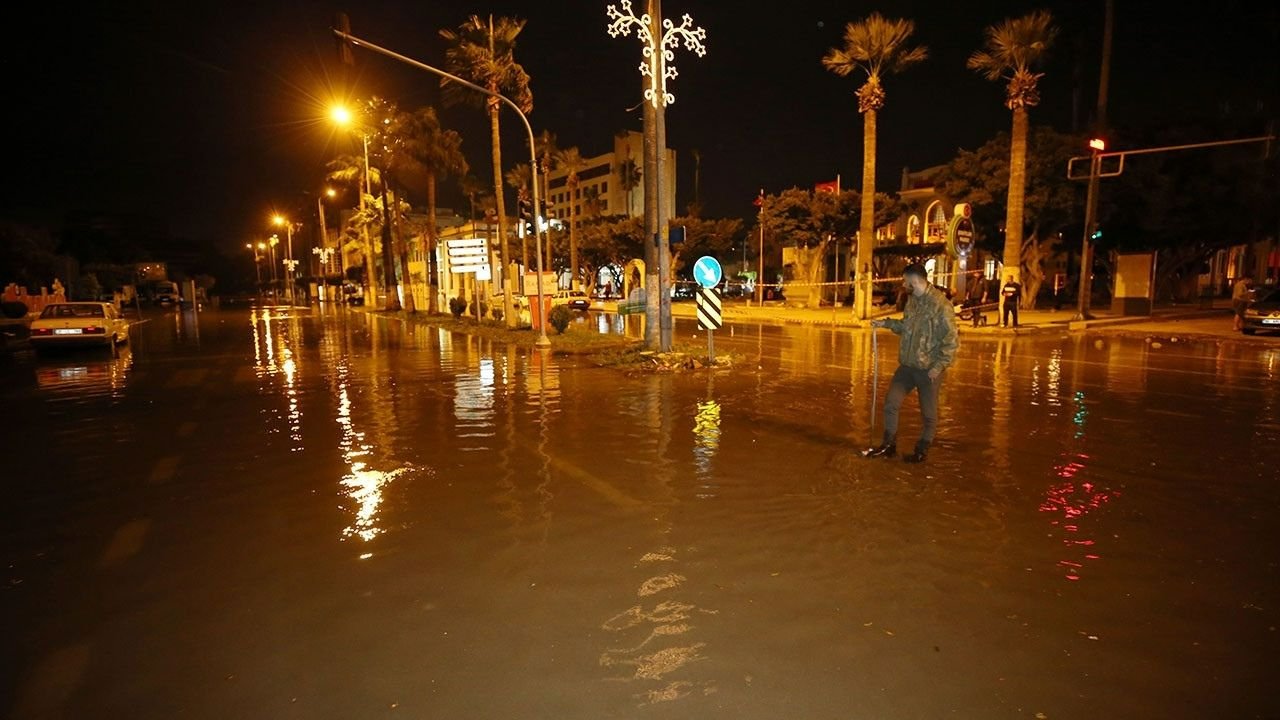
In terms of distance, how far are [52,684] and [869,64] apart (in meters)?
31.0

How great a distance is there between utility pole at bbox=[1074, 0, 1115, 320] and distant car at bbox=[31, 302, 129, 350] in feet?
102

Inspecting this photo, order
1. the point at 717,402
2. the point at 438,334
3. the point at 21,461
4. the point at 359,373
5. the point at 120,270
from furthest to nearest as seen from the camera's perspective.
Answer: the point at 120,270 → the point at 438,334 → the point at 359,373 → the point at 717,402 → the point at 21,461

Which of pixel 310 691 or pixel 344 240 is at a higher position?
pixel 344 240

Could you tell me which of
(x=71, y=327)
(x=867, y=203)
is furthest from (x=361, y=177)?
(x=867, y=203)

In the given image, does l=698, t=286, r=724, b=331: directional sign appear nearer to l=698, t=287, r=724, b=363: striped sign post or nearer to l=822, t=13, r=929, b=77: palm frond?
l=698, t=287, r=724, b=363: striped sign post

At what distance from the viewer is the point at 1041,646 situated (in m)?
3.97

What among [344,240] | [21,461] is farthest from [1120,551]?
[344,240]

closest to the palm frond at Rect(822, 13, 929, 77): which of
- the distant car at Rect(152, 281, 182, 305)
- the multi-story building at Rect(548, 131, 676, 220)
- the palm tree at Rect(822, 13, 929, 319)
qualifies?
the palm tree at Rect(822, 13, 929, 319)

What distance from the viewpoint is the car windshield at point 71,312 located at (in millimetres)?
21516

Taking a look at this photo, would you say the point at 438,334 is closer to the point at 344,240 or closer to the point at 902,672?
the point at 902,672

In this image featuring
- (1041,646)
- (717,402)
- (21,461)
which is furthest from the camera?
(717,402)

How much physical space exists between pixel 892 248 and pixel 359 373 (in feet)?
113

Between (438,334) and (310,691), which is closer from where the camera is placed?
(310,691)

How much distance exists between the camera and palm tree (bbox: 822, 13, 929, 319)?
28422mm
